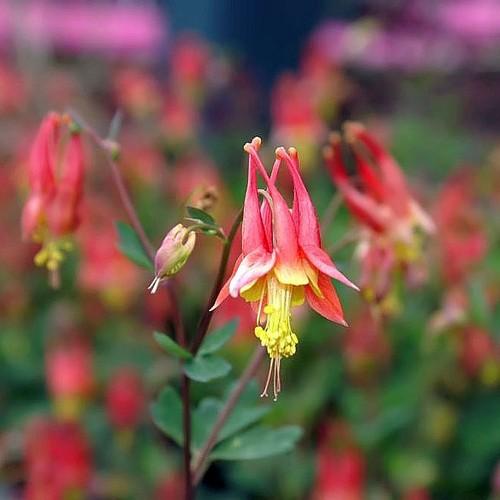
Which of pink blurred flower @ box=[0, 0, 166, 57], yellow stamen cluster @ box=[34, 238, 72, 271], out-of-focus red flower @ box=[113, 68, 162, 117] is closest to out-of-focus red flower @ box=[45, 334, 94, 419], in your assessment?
yellow stamen cluster @ box=[34, 238, 72, 271]

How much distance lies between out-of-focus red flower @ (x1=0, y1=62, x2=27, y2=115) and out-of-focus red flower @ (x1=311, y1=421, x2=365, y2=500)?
1.96m

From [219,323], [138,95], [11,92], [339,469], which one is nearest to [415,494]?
[339,469]

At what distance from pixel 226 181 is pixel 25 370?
153 cm

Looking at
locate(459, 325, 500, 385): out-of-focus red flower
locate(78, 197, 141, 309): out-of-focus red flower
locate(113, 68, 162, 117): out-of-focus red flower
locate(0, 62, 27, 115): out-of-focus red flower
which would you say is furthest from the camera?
locate(113, 68, 162, 117): out-of-focus red flower

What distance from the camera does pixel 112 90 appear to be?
173 inches

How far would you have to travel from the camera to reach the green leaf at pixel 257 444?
115cm

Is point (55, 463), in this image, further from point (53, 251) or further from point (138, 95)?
point (138, 95)

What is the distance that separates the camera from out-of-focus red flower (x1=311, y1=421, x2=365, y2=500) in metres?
2.15

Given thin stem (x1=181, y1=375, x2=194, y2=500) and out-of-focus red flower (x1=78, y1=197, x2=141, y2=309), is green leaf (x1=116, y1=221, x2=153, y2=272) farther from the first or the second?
out-of-focus red flower (x1=78, y1=197, x2=141, y2=309)

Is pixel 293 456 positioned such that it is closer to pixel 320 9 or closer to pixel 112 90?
pixel 112 90

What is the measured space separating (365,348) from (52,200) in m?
1.17

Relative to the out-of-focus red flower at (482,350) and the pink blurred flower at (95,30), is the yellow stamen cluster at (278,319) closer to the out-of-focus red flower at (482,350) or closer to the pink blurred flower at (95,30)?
the out-of-focus red flower at (482,350)

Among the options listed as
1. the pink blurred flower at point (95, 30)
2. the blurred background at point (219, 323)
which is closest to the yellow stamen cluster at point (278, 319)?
the blurred background at point (219, 323)

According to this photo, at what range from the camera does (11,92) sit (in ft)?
12.5
